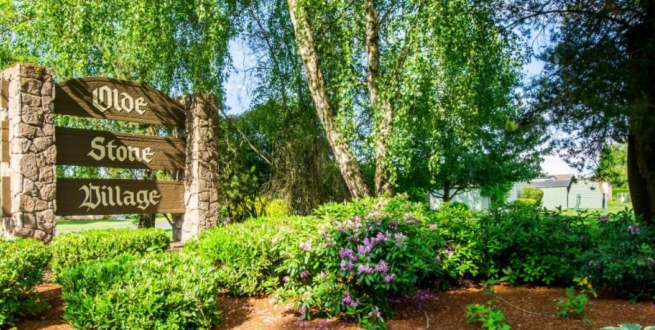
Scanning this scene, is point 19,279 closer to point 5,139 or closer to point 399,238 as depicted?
point 5,139

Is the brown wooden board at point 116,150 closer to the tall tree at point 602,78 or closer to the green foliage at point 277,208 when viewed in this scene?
the green foliage at point 277,208

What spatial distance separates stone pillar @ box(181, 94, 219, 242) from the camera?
7039 mm

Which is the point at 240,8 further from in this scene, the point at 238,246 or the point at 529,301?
the point at 529,301

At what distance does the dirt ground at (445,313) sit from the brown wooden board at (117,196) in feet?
5.34

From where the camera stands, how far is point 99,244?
5.13 metres

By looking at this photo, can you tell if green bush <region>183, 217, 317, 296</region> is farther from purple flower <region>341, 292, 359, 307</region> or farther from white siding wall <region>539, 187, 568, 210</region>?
white siding wall <region>539, 187, 568, 210</region>

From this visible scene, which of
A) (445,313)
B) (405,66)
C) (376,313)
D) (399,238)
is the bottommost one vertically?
(445,313)

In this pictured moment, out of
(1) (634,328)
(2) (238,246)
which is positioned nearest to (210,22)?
(2) (238,246)

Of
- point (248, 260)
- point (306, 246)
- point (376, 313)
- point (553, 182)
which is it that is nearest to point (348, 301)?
point (376, 313)

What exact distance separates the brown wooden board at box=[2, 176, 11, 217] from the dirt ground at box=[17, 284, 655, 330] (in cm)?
148

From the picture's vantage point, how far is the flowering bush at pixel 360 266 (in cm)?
361

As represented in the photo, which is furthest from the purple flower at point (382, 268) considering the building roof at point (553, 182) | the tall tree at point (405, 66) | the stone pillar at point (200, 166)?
the building roof at point (553, 182)

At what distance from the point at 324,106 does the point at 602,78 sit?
3.59m

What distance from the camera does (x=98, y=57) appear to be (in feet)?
29.7
